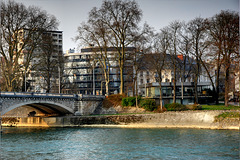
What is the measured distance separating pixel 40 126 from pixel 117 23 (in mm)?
21288

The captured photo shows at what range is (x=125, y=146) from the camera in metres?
34.1

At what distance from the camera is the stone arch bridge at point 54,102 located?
4947 centimetres

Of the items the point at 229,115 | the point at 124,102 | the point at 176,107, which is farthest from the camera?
the point at 124,102

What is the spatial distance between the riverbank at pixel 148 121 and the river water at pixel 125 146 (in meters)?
4.68

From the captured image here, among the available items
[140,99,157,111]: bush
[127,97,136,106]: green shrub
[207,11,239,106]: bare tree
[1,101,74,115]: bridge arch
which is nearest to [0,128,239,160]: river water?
[1,101,74,115]: bridge arch

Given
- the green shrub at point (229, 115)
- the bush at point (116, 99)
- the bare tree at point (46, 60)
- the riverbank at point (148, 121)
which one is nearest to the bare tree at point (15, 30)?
the bare tree at point (46, 60)

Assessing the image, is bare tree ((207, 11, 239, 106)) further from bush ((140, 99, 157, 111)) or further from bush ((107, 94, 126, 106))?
bush ((107, 94, 126, 106))

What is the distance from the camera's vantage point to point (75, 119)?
5516 cm

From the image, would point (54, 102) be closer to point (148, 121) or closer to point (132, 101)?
point (132, 101)

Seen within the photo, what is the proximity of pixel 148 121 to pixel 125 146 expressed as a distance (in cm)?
1757

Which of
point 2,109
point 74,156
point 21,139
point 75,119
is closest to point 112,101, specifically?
point 75,119

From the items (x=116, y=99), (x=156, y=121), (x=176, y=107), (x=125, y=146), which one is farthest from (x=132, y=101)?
(x=125, y=146)

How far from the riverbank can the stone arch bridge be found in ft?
9.79

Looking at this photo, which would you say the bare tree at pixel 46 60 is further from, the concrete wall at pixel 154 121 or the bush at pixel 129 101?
the bush at pixel 129 101
